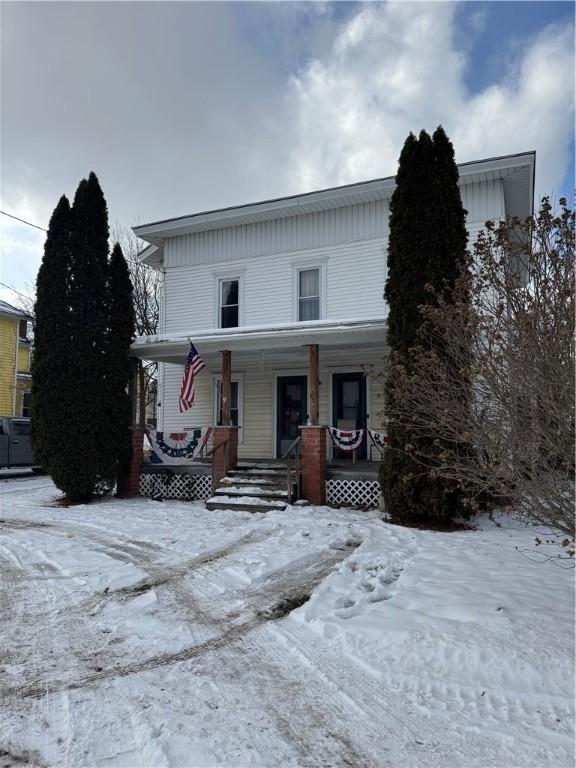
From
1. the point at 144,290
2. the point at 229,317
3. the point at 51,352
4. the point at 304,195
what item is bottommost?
the point at 51,352

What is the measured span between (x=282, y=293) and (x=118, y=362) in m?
4.80

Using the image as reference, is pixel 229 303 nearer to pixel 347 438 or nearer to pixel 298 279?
pixel 298 279

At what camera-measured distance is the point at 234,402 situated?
14.7 metres

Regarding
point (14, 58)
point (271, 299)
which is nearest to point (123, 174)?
point (14, 58)

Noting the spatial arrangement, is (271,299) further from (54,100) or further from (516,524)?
(516,524)

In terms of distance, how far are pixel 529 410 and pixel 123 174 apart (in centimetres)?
1648

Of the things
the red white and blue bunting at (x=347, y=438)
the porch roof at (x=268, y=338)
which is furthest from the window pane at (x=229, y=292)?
the red white and blue bunting at (x=347, y=438)

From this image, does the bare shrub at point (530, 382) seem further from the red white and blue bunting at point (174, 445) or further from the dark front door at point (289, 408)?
the dark front door at point (289, 408)

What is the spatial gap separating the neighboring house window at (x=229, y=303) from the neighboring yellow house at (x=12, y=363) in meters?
14.7

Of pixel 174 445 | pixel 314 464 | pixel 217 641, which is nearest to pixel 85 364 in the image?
pixel 174 445

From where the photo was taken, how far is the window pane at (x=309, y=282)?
13914mm

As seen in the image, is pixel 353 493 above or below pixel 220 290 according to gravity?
below

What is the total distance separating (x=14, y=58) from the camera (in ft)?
37.4

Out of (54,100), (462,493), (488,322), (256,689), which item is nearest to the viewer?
(256,689)
